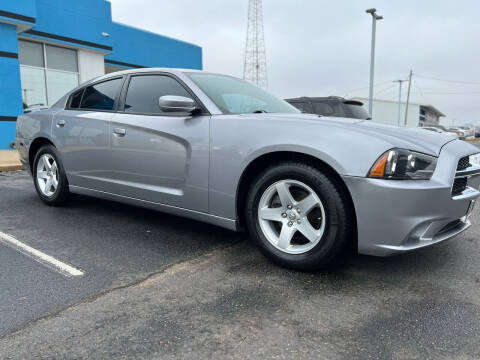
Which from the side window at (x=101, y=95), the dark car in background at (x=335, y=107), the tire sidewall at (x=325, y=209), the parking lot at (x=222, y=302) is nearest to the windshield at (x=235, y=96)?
the tire sidewall at (x=325, y=209)

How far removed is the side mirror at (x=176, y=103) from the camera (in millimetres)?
3038

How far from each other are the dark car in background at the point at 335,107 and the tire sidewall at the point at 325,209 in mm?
4988

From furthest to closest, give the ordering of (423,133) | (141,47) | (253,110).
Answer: (141,47)
(253,110)
(423,133)

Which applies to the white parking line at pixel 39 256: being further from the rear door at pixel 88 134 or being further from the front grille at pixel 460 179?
the front grille at pixel 460 179

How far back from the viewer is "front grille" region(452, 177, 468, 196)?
8.43 feet

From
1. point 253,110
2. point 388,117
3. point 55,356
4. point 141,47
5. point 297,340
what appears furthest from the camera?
point 388,117

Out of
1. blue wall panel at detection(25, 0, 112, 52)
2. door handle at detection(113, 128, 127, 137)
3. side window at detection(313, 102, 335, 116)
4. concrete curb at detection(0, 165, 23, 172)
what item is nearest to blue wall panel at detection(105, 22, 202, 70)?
blue wall panel at detection(25, 0, 112, 52)

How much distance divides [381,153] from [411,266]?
104 centimetres

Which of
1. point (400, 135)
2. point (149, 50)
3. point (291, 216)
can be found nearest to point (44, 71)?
point (149, 50)

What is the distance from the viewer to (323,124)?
2.69 m

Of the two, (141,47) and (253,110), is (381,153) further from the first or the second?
(141,47)

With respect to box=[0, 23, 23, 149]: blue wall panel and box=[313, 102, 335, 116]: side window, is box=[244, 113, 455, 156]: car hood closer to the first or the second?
box=[313, 102, 335, 116]: side window

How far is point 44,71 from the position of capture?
542 inches

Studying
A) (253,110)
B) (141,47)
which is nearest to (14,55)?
(141,47)
